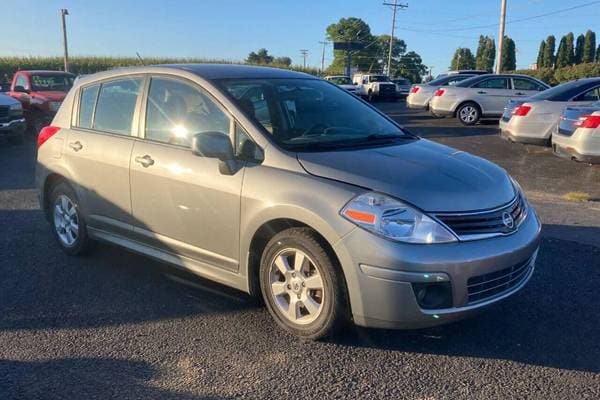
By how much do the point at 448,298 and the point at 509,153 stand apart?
33.3ft

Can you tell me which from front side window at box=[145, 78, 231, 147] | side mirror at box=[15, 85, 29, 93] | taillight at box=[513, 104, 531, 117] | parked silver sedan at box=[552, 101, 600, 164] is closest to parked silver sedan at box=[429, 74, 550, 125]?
taillight at box=[513, 104, 531, 117]

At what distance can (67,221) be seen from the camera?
527cm

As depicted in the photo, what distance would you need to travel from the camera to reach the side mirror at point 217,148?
3.74 m

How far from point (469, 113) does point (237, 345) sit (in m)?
15.8

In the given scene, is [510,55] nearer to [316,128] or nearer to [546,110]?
[546,110]

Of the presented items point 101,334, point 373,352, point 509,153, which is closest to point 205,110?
point 101,334

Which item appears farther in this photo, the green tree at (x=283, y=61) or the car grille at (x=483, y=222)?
→ the green tree at (x=283, y=61)

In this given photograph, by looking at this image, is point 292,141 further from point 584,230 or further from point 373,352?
point 584,230

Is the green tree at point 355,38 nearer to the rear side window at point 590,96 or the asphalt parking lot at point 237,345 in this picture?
the rear side window at point 590,96

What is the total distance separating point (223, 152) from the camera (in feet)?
12.3

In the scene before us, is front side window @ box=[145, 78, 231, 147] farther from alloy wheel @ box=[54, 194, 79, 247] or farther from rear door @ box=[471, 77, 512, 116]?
rear door @ box=[471, 77, 512, 116]

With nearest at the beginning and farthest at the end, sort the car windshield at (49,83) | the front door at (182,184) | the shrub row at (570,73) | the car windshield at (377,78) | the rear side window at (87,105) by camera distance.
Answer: the front door at (182,184), the rear side window at (87,105), the car windshield at (49,83), the car windshield at (377,78), the shrub row at (570,73)

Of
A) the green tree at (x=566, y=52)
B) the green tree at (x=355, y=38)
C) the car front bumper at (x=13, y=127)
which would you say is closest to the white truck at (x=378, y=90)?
the car front bumper at (x=13, y=127)

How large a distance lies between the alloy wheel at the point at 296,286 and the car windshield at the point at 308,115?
0.76 m
